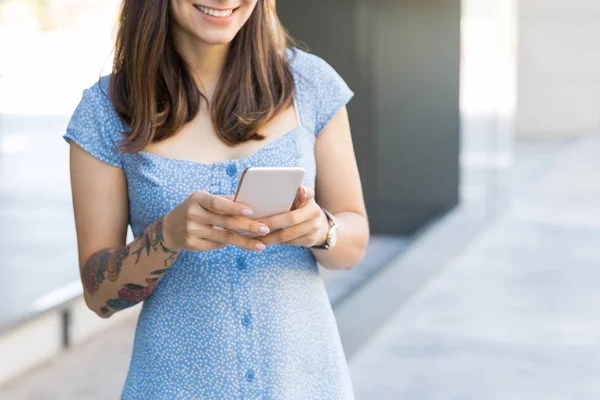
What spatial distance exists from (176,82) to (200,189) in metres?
0.21

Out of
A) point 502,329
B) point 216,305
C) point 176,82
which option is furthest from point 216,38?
point 502,329

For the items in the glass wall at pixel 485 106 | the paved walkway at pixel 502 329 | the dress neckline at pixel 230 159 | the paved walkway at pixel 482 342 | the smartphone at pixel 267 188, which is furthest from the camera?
the glass wall at pixel 485 106

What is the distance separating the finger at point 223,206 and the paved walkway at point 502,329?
3703 mm

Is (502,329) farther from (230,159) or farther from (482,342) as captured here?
(230,159)

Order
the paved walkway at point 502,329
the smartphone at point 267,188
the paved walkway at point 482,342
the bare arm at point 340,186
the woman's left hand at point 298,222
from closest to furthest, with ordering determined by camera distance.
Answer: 1. the smartphone at point 267,188
2. the woman's left hand at point 298,222
3. the bare arm at point 340,186
4. the paved walkway at point 482,342
5. the paved walkway at point 502,329

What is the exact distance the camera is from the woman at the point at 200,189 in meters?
1.88

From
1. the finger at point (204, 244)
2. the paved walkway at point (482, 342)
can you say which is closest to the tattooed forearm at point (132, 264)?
the finger at point (204, 244)

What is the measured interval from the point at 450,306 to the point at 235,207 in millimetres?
5339

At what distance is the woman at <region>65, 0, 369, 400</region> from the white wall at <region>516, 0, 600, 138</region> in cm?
1805

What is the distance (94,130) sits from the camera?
74.4 inches

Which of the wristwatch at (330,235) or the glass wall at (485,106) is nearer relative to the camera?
the wristwatch at (330,235)

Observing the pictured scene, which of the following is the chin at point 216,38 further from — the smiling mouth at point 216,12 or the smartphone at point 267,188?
the smartphone at point 267,188

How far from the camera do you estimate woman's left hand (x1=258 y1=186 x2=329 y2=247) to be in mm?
1656

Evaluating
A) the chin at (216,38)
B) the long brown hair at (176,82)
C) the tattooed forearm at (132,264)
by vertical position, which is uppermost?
the chin at (216,38)
